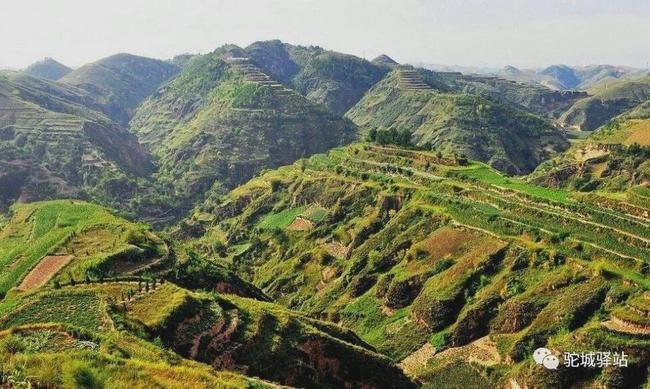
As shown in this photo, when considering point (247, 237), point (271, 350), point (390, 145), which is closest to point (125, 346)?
point (271, 350)

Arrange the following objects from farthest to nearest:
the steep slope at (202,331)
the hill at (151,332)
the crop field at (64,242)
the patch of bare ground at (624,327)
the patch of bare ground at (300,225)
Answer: the patch of bare ground at (300,225), the crop field at (64,242), the patch of bare ground at (624,327), the steep slope at (202,331), the hill at (151,332)

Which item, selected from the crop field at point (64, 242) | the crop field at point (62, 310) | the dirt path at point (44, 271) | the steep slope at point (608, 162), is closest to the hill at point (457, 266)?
the crop field at point (64, 242)

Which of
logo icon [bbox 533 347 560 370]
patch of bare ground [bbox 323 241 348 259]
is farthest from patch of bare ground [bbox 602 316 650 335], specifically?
patch of bare ground [bbox 323 241 348 259]

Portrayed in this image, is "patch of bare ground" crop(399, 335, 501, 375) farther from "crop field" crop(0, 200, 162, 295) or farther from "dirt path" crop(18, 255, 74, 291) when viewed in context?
"dirt path" crop(18, 255, 74, 291)

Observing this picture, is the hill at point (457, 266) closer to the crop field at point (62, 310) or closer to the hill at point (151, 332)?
the hill at point (151, 332)

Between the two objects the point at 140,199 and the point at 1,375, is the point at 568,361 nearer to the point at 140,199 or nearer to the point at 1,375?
the point at 1,375

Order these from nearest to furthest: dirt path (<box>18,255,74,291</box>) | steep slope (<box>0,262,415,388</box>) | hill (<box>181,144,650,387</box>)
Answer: steep slope (<box>0,262,415,388</box>) → hill (<box>181,144,650,387</box>) → dirt path (<box>18,255,74,291</box>)
